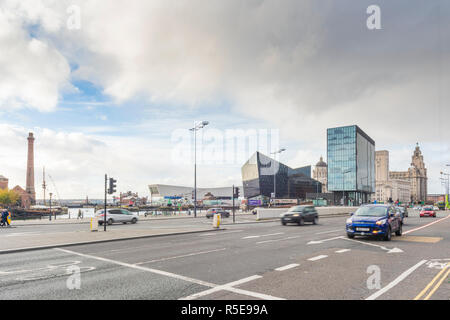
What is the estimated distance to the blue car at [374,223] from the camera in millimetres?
13938

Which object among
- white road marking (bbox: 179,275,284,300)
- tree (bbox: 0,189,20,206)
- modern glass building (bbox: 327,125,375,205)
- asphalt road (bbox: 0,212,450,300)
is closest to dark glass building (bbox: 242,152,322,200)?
modern glass building (bbox: 327,125,375,205)

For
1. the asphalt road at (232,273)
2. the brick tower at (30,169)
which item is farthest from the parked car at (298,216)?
the brick tower at (30,169)

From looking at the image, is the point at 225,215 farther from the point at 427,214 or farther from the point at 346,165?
the point at 346,165

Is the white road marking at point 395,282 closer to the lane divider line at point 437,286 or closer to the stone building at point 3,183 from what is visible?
the lane divider line at point 437,286

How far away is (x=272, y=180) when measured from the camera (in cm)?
11375

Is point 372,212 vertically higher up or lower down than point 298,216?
higher up

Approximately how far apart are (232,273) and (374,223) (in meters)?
8.64

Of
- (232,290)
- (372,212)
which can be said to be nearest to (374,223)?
(372,212)

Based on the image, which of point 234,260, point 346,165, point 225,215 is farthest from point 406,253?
point 346,165

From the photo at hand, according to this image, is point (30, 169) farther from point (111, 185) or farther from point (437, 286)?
point (437, 286)

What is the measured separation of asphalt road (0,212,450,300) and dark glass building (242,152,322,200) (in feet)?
307

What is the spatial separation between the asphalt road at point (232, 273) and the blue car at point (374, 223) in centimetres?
143
